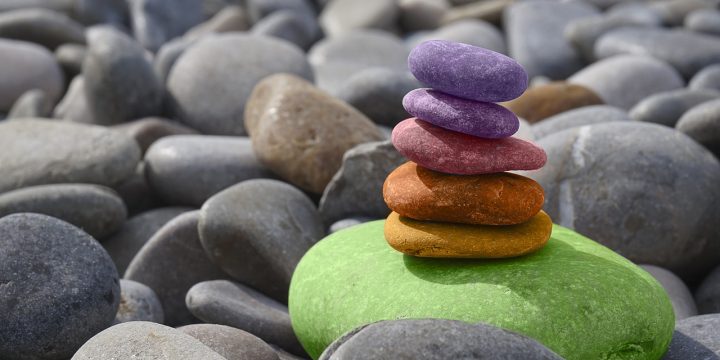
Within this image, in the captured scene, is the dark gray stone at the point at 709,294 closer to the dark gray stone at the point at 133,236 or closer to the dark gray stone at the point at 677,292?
the dark gray stone at the point at 677,292

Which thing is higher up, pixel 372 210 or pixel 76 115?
pixel 372 210

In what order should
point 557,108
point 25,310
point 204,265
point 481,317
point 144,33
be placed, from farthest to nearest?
point 144,33 → point 557,108 → point 204,265 → point 25,310 → point 481,317

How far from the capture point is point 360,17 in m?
11.0

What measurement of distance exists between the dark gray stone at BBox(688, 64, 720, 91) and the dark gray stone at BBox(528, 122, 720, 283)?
2971 mm

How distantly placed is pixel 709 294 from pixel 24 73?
6295 mm

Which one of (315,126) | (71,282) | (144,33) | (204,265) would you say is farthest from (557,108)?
(144,33)

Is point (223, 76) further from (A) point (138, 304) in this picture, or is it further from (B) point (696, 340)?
(B) point (696, 340)

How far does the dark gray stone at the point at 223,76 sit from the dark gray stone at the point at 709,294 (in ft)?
11.8

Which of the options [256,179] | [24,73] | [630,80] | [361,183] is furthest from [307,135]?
[24,73]

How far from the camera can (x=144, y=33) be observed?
10.3 meters

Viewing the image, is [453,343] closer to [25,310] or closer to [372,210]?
[25,310]

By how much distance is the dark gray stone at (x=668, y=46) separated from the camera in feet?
25.3

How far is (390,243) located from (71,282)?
3.95 ft

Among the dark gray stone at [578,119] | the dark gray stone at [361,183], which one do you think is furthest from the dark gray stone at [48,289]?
the dark gray stone at [578,119]
